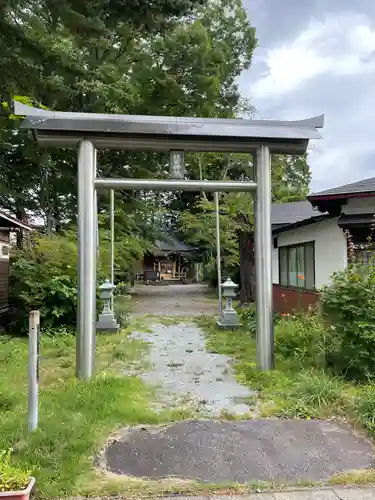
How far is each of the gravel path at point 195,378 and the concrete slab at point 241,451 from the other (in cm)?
51

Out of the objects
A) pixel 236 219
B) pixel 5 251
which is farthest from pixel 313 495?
pixel 236 219

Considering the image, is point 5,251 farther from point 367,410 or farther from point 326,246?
point 367,410

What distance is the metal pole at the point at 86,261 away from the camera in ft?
18.5

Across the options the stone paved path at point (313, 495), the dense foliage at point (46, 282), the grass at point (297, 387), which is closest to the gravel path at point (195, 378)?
the grass at point (297, 387)

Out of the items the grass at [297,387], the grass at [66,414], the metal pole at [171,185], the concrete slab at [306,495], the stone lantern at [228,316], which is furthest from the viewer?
the stone lantern at [228,316]

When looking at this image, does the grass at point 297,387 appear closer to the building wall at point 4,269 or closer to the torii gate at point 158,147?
the torii gate at point 158,147

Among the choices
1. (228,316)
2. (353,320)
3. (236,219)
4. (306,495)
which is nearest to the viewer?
(306,495)

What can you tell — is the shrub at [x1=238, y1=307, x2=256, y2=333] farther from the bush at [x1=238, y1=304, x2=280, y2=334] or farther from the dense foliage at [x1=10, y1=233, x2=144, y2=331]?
the dense foliage at [x1=10, y1=233, x2=144, y2=331]

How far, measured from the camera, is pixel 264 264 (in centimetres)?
604

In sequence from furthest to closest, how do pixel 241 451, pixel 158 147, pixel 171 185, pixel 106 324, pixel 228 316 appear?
pixel 228 316 → pixel 106 324 → pixel 158 147 → pixel 171 185 → pixel 241 451

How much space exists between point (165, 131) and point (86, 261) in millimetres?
1985

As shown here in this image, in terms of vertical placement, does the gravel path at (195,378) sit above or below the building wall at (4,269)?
below

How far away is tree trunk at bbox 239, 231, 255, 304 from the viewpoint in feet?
53.8

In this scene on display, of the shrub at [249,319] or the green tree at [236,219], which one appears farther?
the green tree at [236,219]
